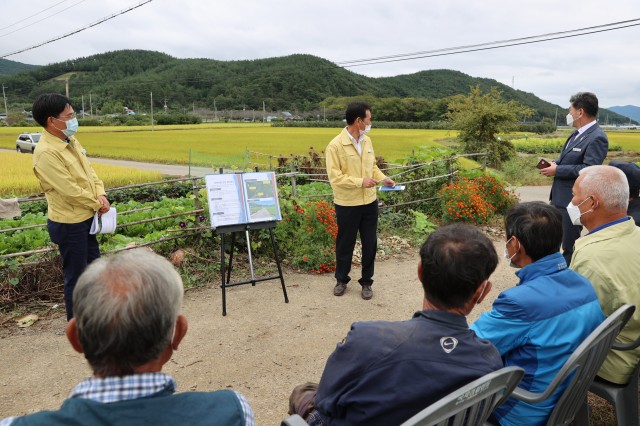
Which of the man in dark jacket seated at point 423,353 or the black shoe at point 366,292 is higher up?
the man in dark jacket seated at point 423,353

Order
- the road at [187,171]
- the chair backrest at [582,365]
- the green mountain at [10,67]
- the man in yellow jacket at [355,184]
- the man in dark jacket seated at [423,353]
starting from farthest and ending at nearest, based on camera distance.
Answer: the green mountain at [10,67] → the road at [187,171] → the man in yellow jacket at [355,184] → the chair backrest at [582,365] → the man in dark jacket seated at [423,353]

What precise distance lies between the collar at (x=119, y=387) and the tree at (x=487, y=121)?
1754 centimetres

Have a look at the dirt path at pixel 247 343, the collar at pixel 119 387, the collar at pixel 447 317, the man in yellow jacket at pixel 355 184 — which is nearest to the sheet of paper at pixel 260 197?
the man in yellow jacket at pixel 355 184

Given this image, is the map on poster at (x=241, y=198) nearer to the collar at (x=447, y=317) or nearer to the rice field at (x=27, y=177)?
the collar at (x=447, y=317)

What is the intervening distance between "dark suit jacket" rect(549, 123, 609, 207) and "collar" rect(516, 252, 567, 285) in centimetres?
272

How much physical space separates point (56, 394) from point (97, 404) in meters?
2.74

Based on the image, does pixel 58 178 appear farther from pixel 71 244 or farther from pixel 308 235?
pixel 308 235

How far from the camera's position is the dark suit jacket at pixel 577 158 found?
4447 mm

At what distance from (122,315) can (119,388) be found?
0.17 m

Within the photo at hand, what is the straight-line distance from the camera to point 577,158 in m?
4.58

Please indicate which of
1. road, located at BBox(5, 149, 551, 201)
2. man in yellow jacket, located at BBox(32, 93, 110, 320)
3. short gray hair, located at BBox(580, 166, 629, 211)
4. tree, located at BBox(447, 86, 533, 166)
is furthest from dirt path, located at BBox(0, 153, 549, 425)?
tree, located at BBox(447, 86, 533, 166)

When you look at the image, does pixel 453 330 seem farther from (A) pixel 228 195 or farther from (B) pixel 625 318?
(A) pixel 228 195

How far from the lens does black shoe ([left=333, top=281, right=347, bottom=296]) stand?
5031 millimetres

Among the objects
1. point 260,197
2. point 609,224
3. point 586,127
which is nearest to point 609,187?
point 609,224
